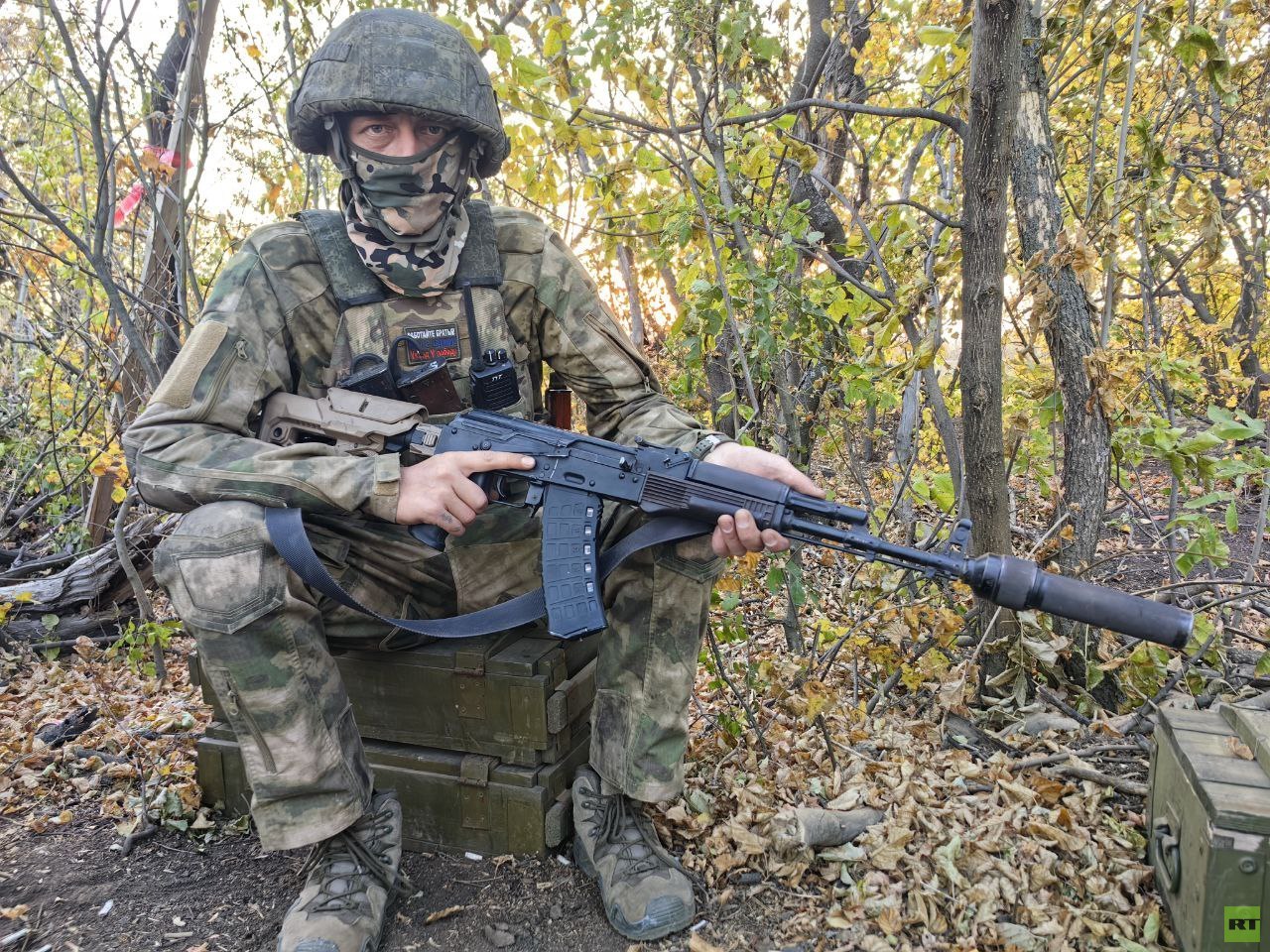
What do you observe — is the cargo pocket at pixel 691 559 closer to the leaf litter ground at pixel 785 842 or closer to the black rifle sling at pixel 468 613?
the black rifle sling at pixel 468 613

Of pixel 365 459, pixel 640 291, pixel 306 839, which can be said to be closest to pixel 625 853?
pixel 306 839

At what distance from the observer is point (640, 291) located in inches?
349

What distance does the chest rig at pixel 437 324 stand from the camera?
2738 millimetres

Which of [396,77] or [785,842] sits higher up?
[396,77]

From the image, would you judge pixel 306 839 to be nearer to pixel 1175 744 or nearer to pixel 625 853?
pixel 625 853

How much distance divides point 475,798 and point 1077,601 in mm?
1787

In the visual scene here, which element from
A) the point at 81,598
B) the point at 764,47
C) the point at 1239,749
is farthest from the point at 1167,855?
the point at 81,598

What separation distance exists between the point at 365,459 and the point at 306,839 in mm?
1044

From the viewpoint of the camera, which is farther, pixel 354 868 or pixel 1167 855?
pixel 354 868

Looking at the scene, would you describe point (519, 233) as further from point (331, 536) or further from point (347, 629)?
point (347, 629)

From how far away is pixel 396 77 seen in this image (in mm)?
2625

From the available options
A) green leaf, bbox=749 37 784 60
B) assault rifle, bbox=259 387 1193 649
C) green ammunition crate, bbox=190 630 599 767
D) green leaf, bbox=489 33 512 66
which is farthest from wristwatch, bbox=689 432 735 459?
green leaf, bbox=489 33 512 66

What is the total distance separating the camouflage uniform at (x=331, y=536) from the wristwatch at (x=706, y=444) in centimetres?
4

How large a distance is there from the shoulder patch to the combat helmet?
265 millimetres
